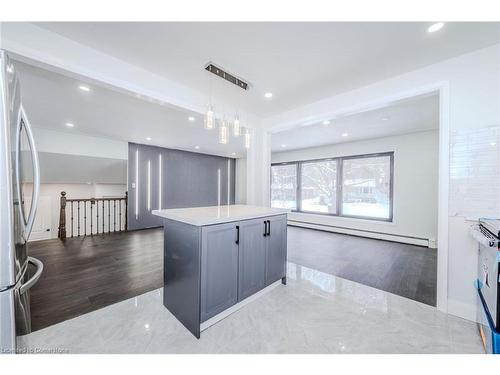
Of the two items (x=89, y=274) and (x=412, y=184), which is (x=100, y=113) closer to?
(x=89, y=274)

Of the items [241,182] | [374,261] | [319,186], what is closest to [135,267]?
[374,261]

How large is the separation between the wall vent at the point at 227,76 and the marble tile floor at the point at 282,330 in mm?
2463

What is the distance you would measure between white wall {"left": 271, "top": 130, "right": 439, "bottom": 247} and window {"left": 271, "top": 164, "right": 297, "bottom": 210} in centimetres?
211

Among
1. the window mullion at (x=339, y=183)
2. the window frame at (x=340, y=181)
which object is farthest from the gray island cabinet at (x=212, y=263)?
the window mullion at (x=339, y=183)

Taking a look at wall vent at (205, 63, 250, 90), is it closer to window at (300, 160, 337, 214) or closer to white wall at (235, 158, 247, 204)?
window at (300, 160, 337, 214)

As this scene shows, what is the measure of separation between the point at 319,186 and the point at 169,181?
464 centimetres

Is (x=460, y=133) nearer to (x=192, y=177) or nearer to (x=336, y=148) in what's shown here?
(x=336, y=148)

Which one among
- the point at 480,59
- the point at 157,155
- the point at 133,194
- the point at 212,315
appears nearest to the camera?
the point at 212,315

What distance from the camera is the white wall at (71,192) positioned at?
609 centimetres

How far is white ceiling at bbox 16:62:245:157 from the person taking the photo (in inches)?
93.7

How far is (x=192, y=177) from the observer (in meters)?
6.68

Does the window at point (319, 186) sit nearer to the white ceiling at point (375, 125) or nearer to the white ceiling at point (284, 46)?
the white ceiling at point (375, 125)

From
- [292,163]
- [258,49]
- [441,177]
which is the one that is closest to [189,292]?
[258,49]

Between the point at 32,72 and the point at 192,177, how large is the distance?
184 inches
